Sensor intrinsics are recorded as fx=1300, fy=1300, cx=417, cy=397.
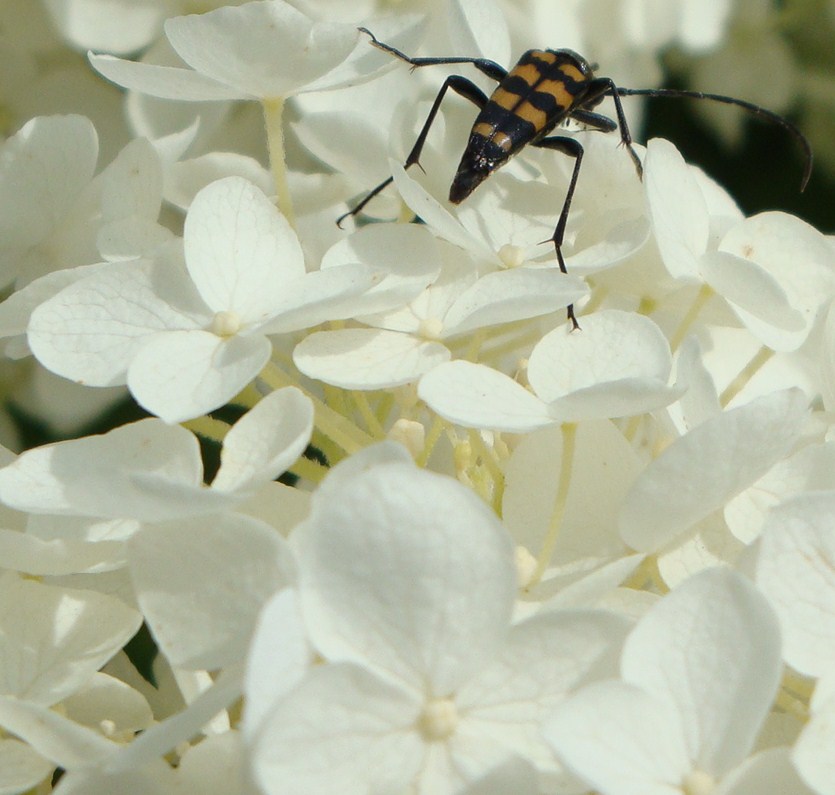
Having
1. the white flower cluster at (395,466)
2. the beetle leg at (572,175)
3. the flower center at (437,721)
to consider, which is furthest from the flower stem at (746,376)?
the flower center at (437,721)

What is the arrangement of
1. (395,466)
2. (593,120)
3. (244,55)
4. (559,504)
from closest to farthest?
(395,466) → (559,504) → (244,55) → (593,120)

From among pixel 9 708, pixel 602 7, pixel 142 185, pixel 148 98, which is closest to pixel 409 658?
pixel 9 708

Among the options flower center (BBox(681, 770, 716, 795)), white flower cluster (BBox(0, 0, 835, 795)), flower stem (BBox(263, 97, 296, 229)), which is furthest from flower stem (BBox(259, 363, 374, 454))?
flower center (BBox(681, 770, 716, 795))

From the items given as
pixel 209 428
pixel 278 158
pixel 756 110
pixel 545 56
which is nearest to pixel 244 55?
pixel 278 158

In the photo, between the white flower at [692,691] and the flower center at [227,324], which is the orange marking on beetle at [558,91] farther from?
the white flower at [692,691]

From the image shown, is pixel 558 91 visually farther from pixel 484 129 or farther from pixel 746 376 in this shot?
pixel 746 376

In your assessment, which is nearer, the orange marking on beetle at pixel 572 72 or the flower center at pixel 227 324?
the flower center at pixel 227 324
